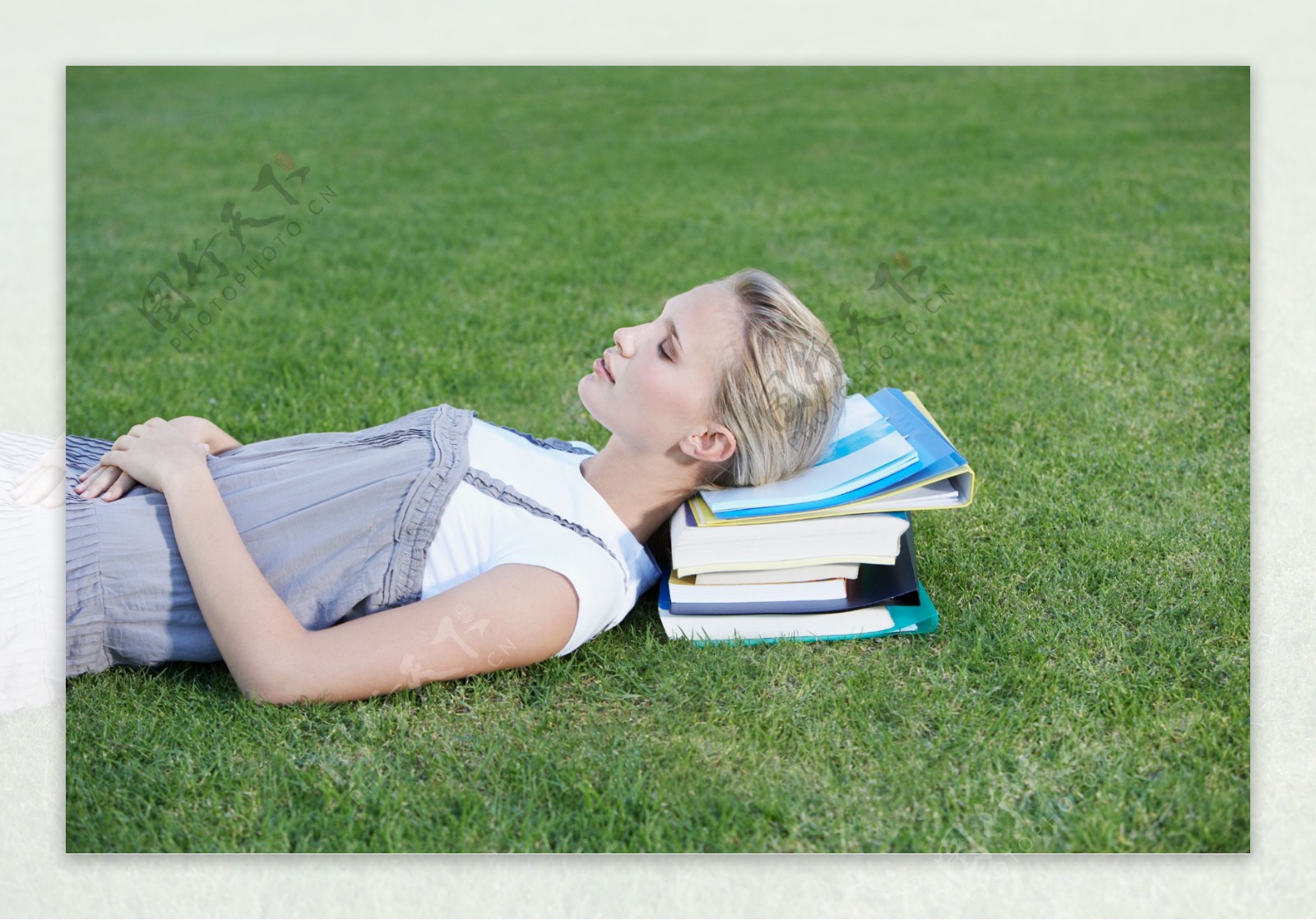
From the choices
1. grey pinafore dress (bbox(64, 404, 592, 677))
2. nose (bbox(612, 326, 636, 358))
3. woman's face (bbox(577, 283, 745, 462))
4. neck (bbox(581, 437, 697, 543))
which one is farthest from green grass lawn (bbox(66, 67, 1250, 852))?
nose (bbox(612, 326, 636, 358))

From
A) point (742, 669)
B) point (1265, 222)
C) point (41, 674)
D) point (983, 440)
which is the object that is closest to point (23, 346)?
point (41, 674)

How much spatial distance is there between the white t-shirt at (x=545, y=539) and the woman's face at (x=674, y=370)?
233 millimetres

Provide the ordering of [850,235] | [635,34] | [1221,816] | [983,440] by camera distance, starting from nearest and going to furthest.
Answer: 1. [1221,816]
2. [635,34]
3. [983,440]
4. [850,235]

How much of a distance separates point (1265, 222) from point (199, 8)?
296 cm

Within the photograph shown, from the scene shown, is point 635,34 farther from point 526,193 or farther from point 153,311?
point 526,193

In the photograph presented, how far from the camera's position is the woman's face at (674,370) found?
2.75 meters

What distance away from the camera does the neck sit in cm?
291

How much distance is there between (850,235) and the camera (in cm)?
673

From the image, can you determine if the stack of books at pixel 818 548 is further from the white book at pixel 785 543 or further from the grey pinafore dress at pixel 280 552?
the grey pinafore dress at pixel 280 552

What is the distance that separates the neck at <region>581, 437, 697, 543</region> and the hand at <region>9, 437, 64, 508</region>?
1236mm

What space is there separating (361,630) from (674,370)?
877 mm
